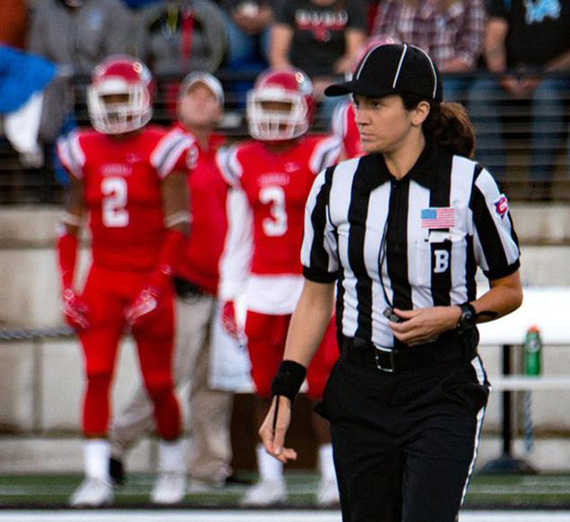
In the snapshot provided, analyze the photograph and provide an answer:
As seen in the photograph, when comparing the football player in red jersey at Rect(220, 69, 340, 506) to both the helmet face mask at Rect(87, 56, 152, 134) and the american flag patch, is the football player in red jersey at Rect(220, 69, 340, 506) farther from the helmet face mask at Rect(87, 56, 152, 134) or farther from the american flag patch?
the american flag patch

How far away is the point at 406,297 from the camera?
4.11 m

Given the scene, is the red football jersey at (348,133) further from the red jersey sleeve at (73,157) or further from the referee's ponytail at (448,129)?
the referee's ponytail at (448,129)

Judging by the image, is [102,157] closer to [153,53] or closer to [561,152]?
[153,53]

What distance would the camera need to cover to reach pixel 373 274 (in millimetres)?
4129

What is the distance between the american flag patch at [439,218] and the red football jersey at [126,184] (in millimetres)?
3149

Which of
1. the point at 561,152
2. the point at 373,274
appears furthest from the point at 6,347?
the point at 373,274

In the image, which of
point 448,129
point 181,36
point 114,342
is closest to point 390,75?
point 448,129

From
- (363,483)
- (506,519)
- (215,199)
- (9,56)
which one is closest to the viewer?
(363,483)

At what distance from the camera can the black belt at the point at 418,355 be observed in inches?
160

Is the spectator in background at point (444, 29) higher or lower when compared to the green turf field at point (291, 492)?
higher

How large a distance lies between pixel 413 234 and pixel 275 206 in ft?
9.93

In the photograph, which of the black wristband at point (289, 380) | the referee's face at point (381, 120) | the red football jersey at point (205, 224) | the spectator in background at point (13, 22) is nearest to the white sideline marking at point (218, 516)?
the red football jersey at point (205, 224)

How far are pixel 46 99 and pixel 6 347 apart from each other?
1546mm

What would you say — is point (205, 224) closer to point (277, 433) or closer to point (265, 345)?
point (265, 345)
